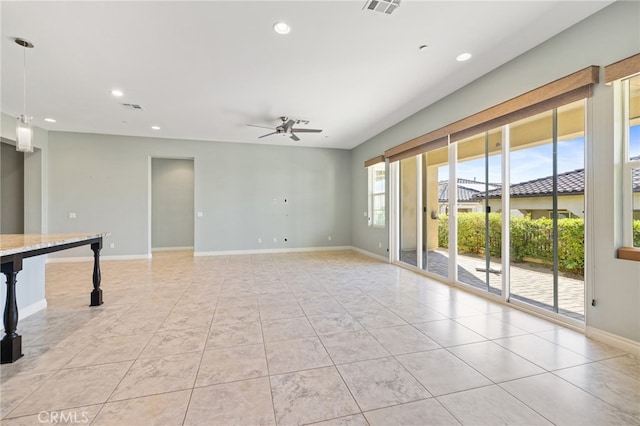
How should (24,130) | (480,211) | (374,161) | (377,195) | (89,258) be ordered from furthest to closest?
(377,195) → (374,161) → (89,258) → (480,211) → (24,130)

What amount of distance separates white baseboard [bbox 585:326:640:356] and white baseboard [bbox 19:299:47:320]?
5.90 meters

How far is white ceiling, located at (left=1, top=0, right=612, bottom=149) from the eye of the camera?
2.48 meters

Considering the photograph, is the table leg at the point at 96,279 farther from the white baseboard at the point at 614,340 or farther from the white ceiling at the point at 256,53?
the white baseboard at the point at 614,340

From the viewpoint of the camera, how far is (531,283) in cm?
334

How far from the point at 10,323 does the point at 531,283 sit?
17.4ft

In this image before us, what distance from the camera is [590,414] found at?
157 cm

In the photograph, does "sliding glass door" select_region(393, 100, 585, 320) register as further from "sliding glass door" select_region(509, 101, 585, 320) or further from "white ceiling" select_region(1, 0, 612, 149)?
"white ceiling" select_region(1, 0, 612, 149)

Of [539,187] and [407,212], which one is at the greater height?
[539,187]

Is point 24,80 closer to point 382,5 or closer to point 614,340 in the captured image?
point 382,5

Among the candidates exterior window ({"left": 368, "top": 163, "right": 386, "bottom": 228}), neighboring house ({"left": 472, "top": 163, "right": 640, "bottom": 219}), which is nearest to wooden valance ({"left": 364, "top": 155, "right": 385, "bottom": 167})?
exterior window ({"left": 368, "top": 163, "right": 386, "bottom": 228})

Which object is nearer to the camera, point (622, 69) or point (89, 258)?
point (622, 69)

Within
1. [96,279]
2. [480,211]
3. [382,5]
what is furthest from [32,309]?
[480,211]

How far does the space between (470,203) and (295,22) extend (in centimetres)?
346

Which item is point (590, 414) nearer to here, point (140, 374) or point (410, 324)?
point (410, 324)
